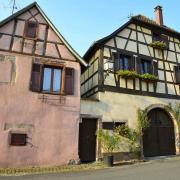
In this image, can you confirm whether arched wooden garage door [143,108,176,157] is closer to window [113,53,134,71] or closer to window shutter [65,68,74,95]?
window [113,53,134,71]

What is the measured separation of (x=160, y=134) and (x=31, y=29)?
31.1 ft

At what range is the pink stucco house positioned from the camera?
1070 cm

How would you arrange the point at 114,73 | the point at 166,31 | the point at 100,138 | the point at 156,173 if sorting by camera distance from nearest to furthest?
the point at 156,173, the point at 100,138, the point at 114,73, the point at 166,31

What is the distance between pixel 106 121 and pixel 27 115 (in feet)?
13.5

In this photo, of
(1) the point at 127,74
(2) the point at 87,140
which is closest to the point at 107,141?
(2) the point at 87,140

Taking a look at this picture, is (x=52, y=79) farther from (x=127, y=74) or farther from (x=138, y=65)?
(x=138, y=65)

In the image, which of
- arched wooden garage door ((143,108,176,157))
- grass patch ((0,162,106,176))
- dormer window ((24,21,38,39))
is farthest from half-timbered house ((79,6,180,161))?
dormer window ((24,21,38,39))

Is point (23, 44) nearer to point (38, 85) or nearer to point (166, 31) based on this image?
point (38, 85)

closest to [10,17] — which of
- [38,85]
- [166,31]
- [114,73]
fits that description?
[38,85]

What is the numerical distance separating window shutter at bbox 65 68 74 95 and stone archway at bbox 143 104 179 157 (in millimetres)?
5022

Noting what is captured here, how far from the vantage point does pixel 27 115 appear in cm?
1102

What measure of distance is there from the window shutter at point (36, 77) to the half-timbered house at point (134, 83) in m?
2.42

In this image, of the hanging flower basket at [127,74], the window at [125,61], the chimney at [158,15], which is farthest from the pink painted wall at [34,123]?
the chimney at [158,15]

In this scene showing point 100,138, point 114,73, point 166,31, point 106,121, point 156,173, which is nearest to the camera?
point 156,173
